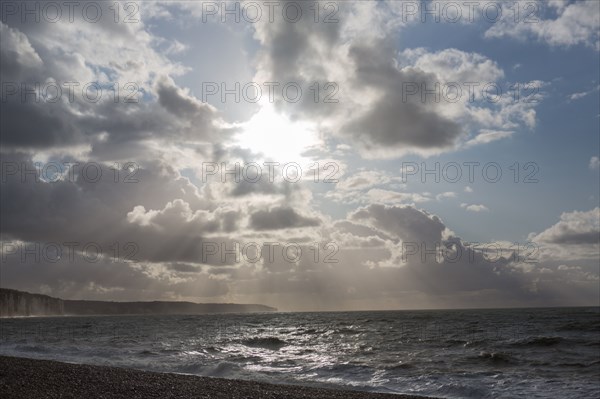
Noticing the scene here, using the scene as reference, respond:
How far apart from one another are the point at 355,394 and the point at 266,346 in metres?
29.7

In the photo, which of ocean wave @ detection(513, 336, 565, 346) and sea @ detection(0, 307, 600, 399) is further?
ocean wave @ detection(513, 336, 565, 346)

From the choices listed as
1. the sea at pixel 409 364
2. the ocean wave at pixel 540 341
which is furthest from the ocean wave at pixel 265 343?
the ocean wave at pixel 540 341

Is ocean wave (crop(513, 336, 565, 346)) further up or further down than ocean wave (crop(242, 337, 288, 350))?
further up

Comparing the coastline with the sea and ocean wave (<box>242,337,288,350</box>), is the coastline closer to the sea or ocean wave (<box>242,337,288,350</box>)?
the sea

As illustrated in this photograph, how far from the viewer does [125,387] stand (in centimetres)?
1708

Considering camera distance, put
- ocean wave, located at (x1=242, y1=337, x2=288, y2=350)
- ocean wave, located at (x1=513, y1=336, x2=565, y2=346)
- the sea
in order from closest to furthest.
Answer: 1. the sea
2. ocean wave, located at (x1=513, y1=336, x2=565, y2=346)
3. ocean wave, located at (x1=242, y1=337, x2=288, y2=350)

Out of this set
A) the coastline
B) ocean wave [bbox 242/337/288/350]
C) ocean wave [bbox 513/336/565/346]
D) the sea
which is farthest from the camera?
ocean wave [bbox 242/337/288/350]

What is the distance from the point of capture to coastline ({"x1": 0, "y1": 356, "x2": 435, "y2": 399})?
15.9 m

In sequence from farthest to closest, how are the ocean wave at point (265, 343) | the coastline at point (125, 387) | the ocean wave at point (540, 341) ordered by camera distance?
the ocean wave at point (265, 343) < the ocean wave at point (540, 341) < the coastline at point (125, 387)

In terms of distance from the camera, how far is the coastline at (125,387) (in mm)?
15891

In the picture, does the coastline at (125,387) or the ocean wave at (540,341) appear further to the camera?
the ocean wave at (540,341)

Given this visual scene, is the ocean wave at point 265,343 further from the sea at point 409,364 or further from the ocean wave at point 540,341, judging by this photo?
the ocean wave at point 540,341

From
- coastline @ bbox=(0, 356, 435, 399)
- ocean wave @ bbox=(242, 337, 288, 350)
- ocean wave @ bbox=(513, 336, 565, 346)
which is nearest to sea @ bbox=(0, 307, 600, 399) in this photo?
ocean wave @ bbox=(513, 336, 565, 346)

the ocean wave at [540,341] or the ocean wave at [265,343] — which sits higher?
the ocean wave at [540,341]
